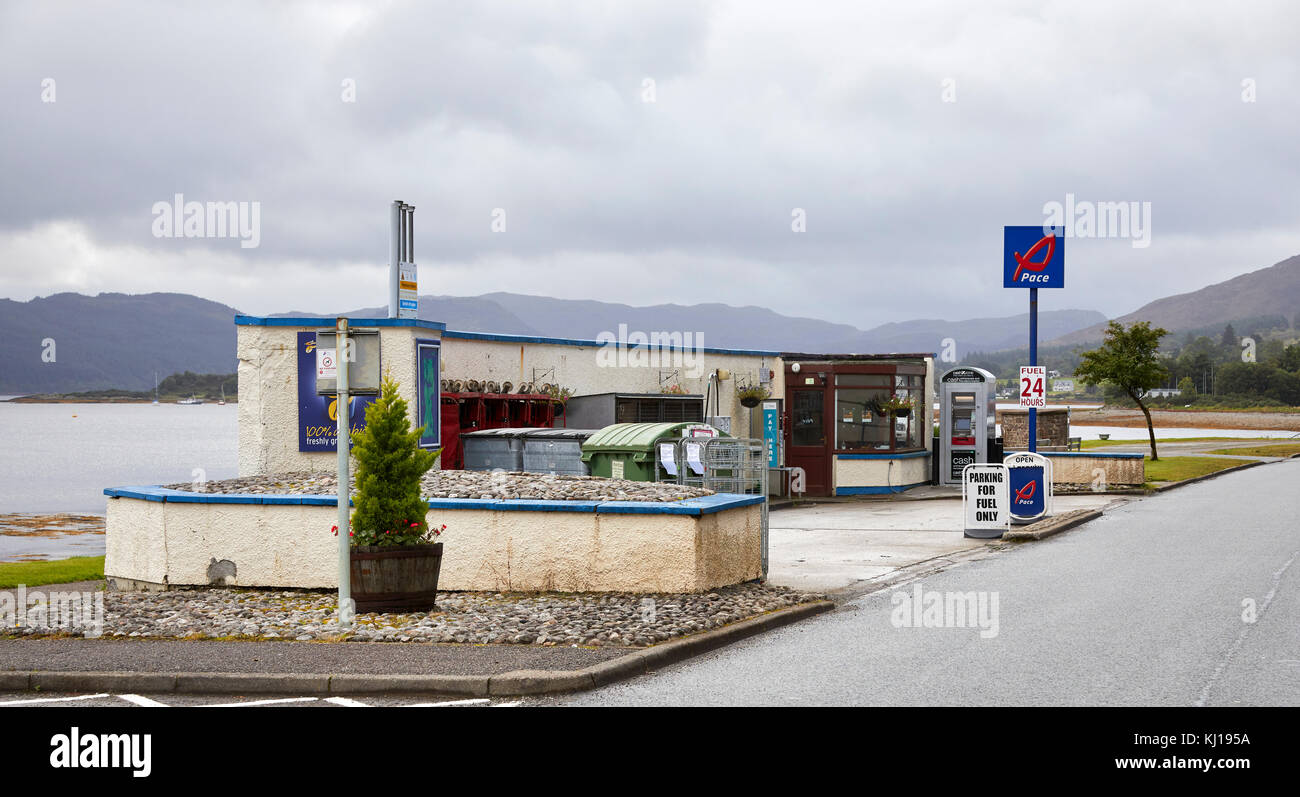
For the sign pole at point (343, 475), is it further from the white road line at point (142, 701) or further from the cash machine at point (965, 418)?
the cash machine at point (965, 418)

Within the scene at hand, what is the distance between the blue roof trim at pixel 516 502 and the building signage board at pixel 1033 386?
9015 mm

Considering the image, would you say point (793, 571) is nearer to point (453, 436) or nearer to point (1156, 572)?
point (1156, 572)

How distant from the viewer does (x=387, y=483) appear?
11.1m

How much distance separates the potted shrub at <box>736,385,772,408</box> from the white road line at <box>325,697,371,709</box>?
72.1ft

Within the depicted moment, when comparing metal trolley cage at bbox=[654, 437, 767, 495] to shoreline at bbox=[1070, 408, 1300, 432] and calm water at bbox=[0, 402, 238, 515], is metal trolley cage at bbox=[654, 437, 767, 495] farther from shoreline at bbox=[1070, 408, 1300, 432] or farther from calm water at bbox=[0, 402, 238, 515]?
shoreline at bbox=[1070, 408, 1300, 432]

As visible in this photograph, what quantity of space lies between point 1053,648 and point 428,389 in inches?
445

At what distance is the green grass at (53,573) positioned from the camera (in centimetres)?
1828

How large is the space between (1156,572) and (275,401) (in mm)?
12755

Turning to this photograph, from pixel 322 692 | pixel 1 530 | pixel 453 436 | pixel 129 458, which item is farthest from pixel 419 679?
pixel 129 458

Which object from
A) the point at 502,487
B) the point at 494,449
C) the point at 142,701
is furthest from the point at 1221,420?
the point at 142,701

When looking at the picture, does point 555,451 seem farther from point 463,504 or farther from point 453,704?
point 453,704

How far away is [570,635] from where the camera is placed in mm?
9773

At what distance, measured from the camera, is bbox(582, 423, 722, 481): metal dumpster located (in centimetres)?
1808

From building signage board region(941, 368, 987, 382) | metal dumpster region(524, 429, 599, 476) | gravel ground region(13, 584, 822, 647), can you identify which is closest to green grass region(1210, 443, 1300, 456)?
building signage board region(941, 368, 987, 382)
